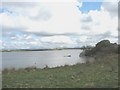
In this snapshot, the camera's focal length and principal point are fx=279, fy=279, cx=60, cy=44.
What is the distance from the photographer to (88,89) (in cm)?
1154

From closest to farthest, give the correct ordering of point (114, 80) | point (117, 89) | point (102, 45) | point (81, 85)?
point (117, 89) → point (81, 85) → point (114, 80) → point (102, 45)

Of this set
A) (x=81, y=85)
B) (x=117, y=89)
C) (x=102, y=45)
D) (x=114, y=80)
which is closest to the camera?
(x=117, y=89)

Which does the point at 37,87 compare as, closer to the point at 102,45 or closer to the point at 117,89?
the point at 117,89

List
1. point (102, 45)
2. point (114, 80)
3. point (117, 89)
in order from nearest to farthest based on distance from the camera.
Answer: point (117, 89) → point (114, 80) → point (102, 45)

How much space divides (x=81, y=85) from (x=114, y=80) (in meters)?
2.17

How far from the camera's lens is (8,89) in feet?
39.6

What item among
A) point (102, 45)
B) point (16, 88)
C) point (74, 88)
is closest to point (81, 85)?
point (74, 88)

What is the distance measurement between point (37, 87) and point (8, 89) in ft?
4.12

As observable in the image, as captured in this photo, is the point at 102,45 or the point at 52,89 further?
the point at 102,45

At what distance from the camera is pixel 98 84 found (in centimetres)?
1260

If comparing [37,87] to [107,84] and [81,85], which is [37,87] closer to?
[81,85]

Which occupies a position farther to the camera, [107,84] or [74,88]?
[107,84]

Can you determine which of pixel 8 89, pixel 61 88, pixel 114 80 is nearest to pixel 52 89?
pixel 61 88

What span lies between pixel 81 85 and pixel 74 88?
2.50ft
